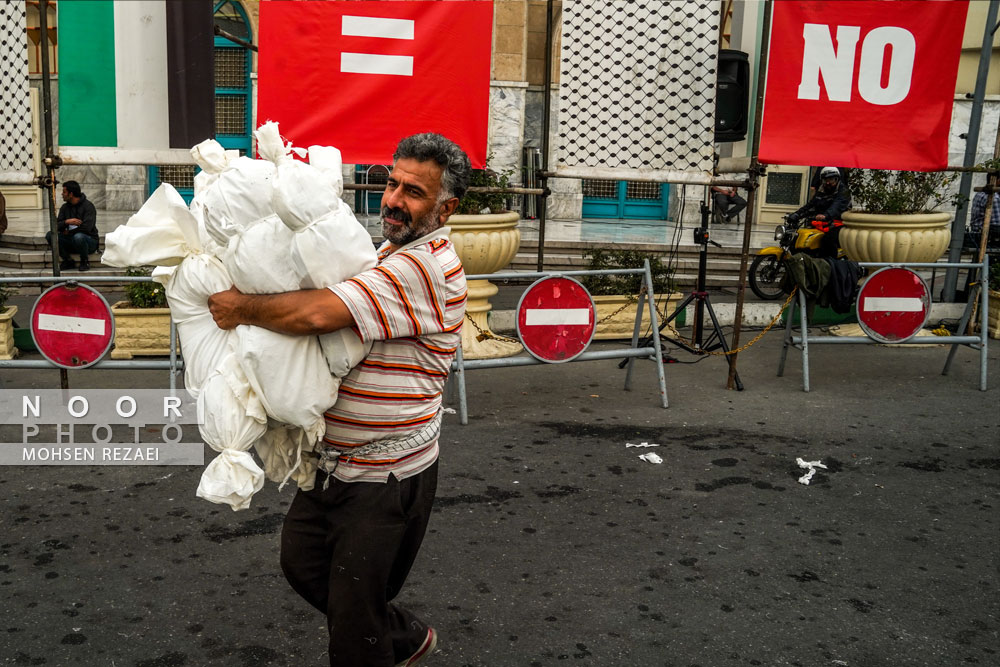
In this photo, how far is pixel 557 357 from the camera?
641 cm

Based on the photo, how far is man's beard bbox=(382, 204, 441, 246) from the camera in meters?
2.63

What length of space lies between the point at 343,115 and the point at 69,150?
69.7 inches

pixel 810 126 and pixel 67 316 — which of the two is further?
pixel 810 126

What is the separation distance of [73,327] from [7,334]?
2047 millimetres

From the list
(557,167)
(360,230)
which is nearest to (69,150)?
(557,167)

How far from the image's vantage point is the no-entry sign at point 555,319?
20.6 ft

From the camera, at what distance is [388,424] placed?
8.61ft

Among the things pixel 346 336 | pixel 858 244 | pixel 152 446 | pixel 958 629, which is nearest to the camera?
pixel 346 336

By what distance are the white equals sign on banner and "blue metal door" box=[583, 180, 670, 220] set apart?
13.3m

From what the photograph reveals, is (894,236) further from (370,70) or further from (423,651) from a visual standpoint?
(423,651)

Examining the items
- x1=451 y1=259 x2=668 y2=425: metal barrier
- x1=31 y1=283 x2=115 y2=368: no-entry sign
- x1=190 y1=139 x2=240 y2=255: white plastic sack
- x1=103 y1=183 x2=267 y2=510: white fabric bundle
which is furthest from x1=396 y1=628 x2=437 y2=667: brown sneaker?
x1=31 y1=283 x2=115 y2=368: no-entry sign

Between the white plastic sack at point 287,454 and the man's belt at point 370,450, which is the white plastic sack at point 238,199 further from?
the man's belt at point 370,450

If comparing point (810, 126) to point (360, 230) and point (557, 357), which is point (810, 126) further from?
point (360, 230)

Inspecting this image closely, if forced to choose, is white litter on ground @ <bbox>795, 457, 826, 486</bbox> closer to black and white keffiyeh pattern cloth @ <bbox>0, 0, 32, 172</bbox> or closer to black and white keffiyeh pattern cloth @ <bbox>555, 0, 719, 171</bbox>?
black and white keffiyeh pattern cloth @ <bbox>555, 0, 719, 171</bbox>
